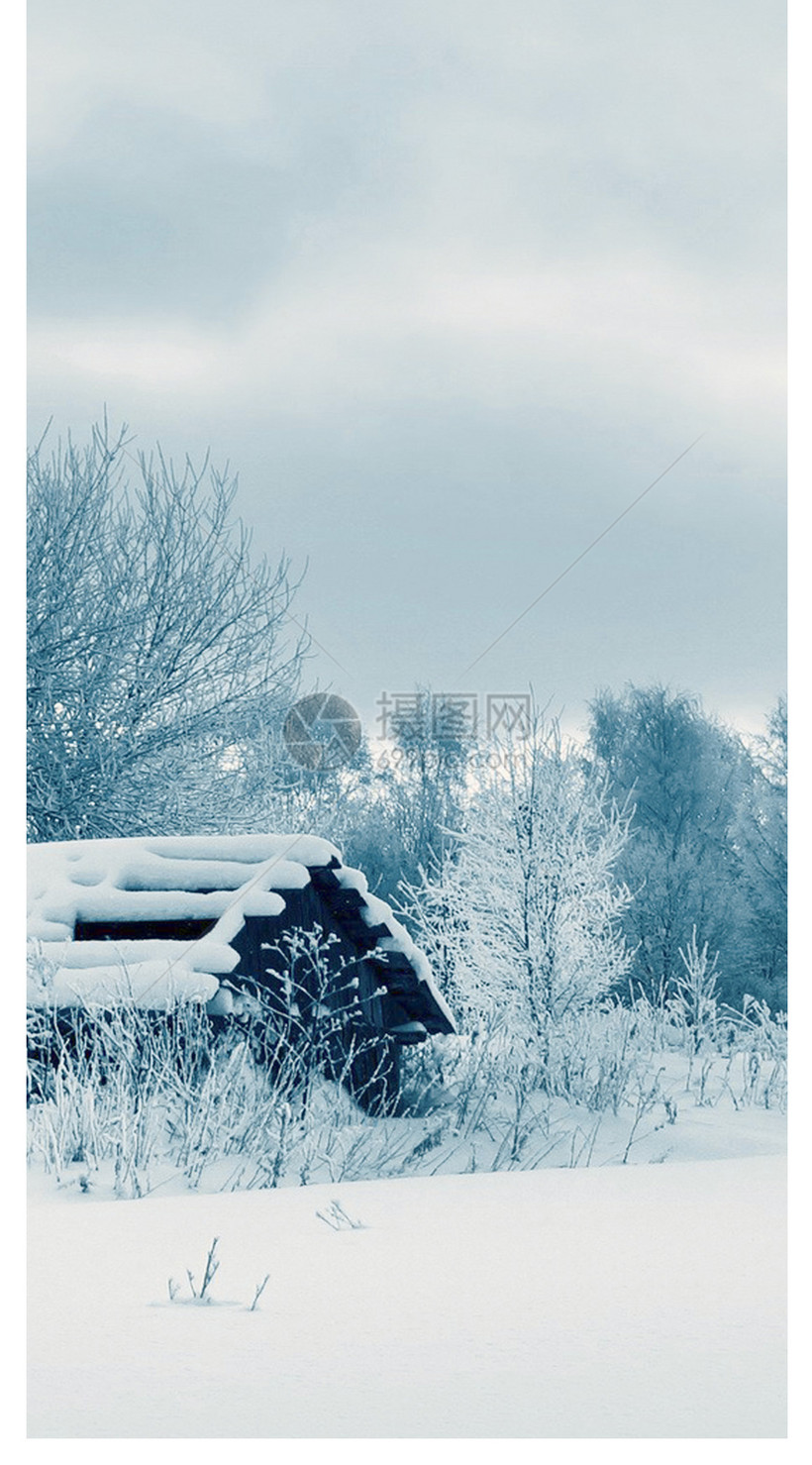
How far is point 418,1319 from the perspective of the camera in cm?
371

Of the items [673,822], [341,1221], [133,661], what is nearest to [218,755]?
[133,661]

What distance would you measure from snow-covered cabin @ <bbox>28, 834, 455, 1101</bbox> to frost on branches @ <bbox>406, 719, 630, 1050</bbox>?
4.58m

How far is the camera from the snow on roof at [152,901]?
841 cm

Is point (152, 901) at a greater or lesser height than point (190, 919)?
greater

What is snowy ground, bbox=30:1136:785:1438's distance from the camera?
9.95 ft

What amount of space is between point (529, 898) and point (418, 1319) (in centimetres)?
1273

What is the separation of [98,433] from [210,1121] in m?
11.1

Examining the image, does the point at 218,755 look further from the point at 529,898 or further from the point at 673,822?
the point at 673,822

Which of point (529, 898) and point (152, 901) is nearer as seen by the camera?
point (152, 901)

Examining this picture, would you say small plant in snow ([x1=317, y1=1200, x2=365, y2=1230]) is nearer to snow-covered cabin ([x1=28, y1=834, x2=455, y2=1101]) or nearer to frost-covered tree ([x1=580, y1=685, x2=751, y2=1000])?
snow-covered cabin ([x1=28, y1=834, x2=455, y2=1101])

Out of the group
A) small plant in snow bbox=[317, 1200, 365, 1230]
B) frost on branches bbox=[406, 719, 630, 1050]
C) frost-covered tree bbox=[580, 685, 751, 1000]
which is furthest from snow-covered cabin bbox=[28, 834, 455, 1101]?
frost-covered tree bbox=[580, 685, 751, 1000]

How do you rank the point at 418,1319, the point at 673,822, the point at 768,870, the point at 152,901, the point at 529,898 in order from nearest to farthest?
the point at 418,1319 → the point at 152,901 → the point at 529,898 → the point at 768,870 → the point at 673,822

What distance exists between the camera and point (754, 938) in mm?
28922
